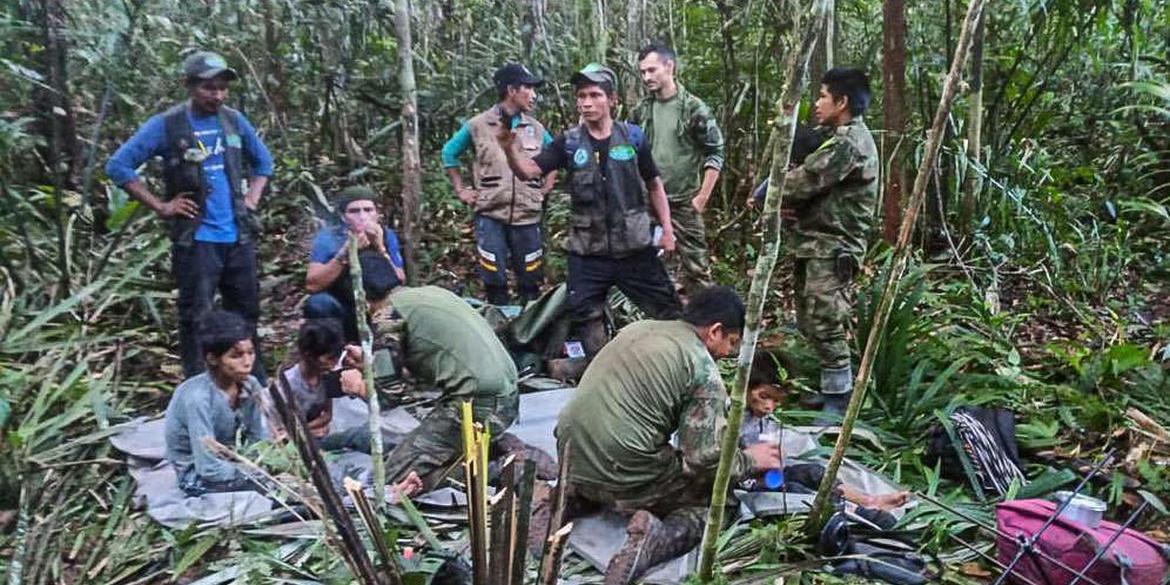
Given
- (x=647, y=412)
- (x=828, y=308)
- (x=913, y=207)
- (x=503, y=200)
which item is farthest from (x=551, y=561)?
(x=503, y=200)

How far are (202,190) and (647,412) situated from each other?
263 centimetres

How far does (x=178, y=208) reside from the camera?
4.80 metres

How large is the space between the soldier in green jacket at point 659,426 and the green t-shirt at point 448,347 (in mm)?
452

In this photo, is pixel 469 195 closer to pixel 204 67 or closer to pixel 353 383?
pixel 204 67

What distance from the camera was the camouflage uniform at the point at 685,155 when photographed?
239 inches

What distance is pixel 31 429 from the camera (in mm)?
4242

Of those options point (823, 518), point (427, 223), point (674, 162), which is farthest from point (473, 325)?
point (427, 223)

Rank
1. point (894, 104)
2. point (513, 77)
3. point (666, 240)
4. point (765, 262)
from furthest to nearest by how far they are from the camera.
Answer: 1. point (894, 104)
2. point (513, 77)
3. point (666, 240)
4. point (765, 262)

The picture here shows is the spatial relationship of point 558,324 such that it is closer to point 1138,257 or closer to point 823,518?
point 823,518

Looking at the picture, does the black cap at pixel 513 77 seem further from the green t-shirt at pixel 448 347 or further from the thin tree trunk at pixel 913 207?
the thin tree trunk at pixel 913 207

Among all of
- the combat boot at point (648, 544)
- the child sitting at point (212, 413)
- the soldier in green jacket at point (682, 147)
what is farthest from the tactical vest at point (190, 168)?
the combat boot at point (648, 544)

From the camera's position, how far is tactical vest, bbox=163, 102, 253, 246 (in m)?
4.81

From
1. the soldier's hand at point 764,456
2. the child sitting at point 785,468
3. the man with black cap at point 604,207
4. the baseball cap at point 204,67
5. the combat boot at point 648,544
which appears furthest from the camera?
the man with black cap at point 604,207

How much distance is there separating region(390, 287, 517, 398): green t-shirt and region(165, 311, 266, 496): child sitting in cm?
65
